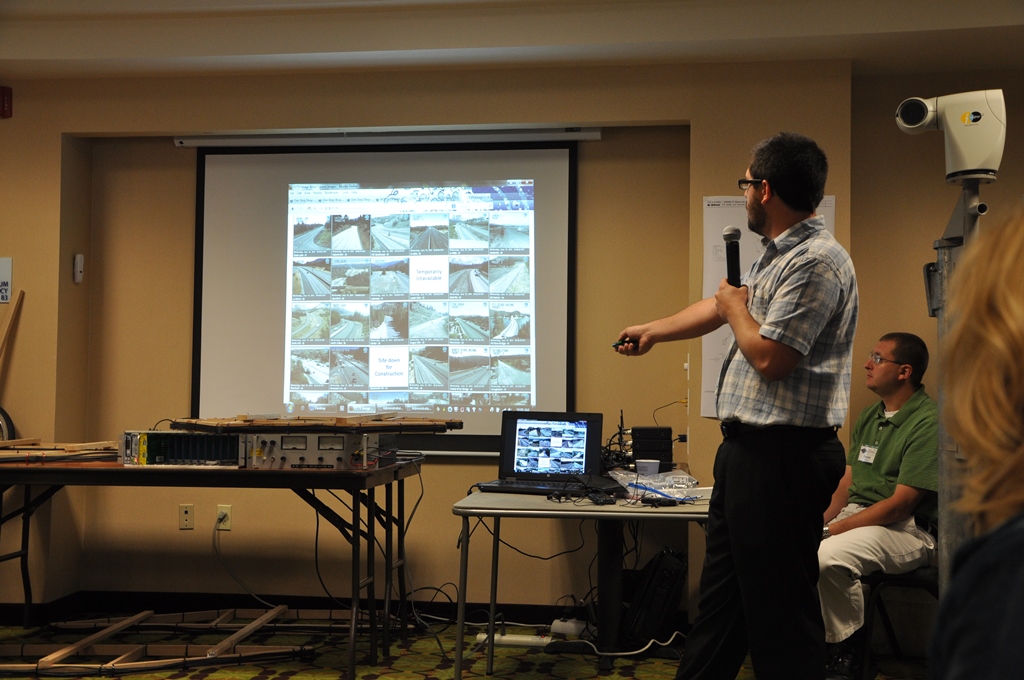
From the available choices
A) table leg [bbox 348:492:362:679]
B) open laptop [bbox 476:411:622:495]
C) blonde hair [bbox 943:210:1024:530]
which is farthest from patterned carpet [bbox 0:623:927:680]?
blonde hair [bbox 943:210:1024:530]

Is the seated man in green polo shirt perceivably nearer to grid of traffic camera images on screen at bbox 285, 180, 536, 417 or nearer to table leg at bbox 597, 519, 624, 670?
table leg at bbox 597, 519, 624, 670

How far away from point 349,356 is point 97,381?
51.4 inches

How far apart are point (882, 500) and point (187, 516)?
3.13 m

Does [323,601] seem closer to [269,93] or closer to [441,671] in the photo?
[441,671]

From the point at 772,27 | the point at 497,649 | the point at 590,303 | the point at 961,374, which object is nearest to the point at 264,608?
the point at 497,649

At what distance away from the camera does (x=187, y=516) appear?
4121 millimetres

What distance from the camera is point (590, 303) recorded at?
398cm

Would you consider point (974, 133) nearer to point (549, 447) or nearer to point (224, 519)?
point (549, 447)

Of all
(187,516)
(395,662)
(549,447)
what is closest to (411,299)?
(549,447)

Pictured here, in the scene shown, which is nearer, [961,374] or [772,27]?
[961,374]

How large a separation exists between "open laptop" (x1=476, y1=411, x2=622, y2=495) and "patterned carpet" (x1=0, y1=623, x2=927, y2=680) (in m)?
0.74

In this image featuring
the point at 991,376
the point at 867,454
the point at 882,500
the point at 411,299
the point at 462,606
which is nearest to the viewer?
the point at 991,376

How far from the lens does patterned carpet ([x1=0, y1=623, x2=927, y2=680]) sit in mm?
3104

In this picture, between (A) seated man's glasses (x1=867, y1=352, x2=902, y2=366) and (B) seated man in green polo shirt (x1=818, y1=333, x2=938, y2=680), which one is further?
(A) seated man's glasses (x1=867, y1=352, x2=902, y2=366)
